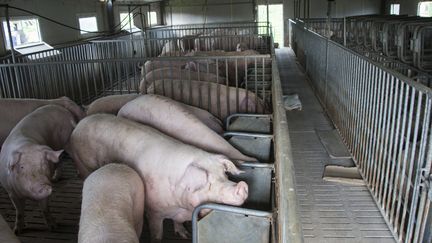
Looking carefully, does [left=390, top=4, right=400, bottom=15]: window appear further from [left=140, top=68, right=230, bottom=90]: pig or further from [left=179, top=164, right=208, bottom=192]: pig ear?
[left=179, top=164, right=208, bottom=192]: pig ear

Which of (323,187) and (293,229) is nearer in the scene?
(293,229)

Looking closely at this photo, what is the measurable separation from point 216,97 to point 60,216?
2568mm

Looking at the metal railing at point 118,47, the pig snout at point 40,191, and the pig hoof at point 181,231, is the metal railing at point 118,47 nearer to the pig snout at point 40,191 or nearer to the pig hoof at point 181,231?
the pig snout at point 40,191

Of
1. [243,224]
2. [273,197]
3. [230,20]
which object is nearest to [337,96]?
[273,197]

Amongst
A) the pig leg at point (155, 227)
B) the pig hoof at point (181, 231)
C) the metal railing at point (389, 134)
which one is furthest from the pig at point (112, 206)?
the metal railing at point (389, 134)

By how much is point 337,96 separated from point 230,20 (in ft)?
47.9

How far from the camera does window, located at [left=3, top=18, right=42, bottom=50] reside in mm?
8125

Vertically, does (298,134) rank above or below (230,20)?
below

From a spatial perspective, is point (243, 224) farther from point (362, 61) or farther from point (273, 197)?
point (362, 61)

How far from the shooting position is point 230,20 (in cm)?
2006

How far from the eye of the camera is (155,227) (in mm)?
3270

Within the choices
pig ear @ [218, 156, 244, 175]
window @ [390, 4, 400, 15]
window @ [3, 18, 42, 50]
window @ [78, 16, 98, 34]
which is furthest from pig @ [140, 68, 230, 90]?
window @ [390, 4, 400, 15]

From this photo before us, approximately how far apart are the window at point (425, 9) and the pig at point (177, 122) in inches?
622

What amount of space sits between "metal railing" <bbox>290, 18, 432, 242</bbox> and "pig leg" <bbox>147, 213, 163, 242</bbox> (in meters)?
2.06
